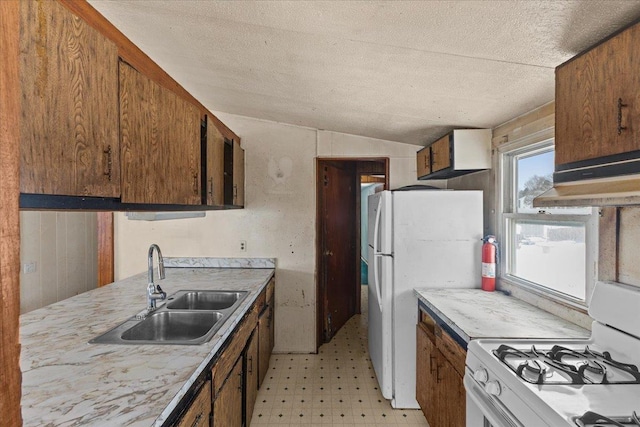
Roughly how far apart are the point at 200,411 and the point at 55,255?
2.82m

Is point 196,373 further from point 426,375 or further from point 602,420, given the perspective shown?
point 426,375

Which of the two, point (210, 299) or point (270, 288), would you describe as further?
point (270, 288)

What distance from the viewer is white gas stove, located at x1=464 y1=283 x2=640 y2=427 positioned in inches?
38.4

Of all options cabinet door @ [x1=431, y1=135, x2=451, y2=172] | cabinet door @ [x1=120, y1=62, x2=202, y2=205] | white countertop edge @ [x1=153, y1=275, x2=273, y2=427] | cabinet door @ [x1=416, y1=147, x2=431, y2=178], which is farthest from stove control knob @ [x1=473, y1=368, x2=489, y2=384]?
cabinet door @ [x1=416, y1=147, x2=431, y2=178]

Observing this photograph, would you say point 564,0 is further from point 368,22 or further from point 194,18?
point 194,18

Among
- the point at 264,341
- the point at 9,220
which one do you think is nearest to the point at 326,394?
the point at 264,341

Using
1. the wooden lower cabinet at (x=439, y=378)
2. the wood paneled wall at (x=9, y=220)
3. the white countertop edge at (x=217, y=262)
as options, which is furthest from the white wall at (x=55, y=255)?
the wooden lower cabinet at (x=439, y=378)

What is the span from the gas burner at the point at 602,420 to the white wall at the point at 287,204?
2620 mm

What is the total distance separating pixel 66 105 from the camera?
1.00 m

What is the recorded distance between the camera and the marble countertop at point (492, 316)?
5.21ft

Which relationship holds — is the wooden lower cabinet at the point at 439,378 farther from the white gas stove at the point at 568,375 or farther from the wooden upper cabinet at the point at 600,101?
the wooden upper cabinet at the point at 600,101

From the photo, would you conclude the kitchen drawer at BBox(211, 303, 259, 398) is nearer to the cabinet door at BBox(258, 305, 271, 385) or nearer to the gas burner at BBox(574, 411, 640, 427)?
the cabinet door at BBox(258, 305, 271, 385)

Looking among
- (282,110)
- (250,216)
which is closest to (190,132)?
→ (282,110)

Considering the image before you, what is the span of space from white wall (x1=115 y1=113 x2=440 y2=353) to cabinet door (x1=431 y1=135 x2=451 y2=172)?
534mm
